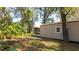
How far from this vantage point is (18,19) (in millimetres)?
5703

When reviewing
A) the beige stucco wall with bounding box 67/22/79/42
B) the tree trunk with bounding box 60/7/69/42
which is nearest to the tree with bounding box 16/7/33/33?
A: the tree trunk with bounding box 60/7/69/42

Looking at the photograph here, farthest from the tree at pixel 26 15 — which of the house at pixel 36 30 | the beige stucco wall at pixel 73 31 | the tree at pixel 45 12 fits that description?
the beige stucco wall at pixel 73 31

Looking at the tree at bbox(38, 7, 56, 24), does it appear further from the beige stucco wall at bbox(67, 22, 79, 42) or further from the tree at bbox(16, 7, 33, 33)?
the beige stucco wall at bbox(67, 22, 79, 42)

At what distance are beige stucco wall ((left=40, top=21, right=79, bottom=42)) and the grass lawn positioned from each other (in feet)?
0.80

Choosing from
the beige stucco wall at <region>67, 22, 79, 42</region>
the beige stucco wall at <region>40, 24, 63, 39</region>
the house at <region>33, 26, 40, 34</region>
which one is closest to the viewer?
the house at <region>33, 26, 40, 34</region>

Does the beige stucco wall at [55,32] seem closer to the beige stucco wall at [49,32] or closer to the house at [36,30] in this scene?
the beige stucco wall at [49,32]

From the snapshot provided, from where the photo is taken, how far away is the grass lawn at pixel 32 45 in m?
5.69

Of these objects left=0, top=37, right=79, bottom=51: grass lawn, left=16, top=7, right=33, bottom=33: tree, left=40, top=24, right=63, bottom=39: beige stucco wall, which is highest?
left=16, top=7, right=33, bottom=33: tree

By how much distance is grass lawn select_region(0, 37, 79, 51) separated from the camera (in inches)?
224
